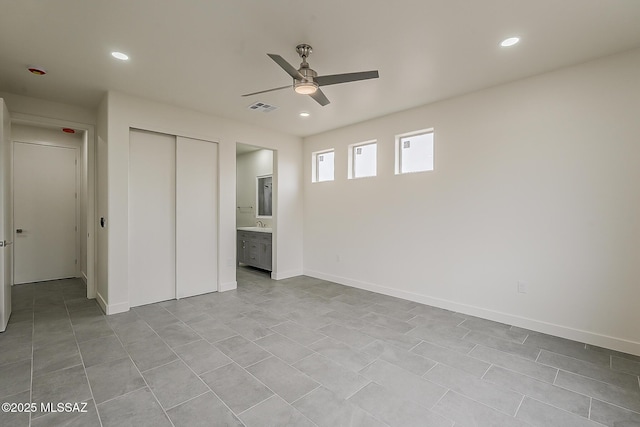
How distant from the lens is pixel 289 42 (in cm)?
264

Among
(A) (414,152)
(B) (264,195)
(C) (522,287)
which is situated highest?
(A) (414,152)

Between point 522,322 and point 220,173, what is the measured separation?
4.58 m

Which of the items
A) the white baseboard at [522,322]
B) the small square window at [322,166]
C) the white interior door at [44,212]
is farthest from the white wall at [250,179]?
the white baseboard at [522,322]

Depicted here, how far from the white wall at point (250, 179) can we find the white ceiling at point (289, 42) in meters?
3.11

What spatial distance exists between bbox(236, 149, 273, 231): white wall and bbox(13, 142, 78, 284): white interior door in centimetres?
335

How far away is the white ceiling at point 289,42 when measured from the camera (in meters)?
2.22

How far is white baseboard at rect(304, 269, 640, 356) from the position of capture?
112 inches

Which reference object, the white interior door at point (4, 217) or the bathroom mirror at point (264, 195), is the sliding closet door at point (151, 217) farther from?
the bathroom mirror at point (264, 195)

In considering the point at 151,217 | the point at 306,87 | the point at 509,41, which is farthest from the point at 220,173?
the point at 509,41

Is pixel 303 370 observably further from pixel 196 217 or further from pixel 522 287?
pixel 196 217

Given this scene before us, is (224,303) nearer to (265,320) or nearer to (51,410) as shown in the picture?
(265,320)

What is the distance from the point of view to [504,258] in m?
3.53

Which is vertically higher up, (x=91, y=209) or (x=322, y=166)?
(x=322, y=166)

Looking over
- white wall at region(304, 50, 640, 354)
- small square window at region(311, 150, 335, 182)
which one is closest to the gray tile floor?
white wall at region(304, 50, 640, 354)
